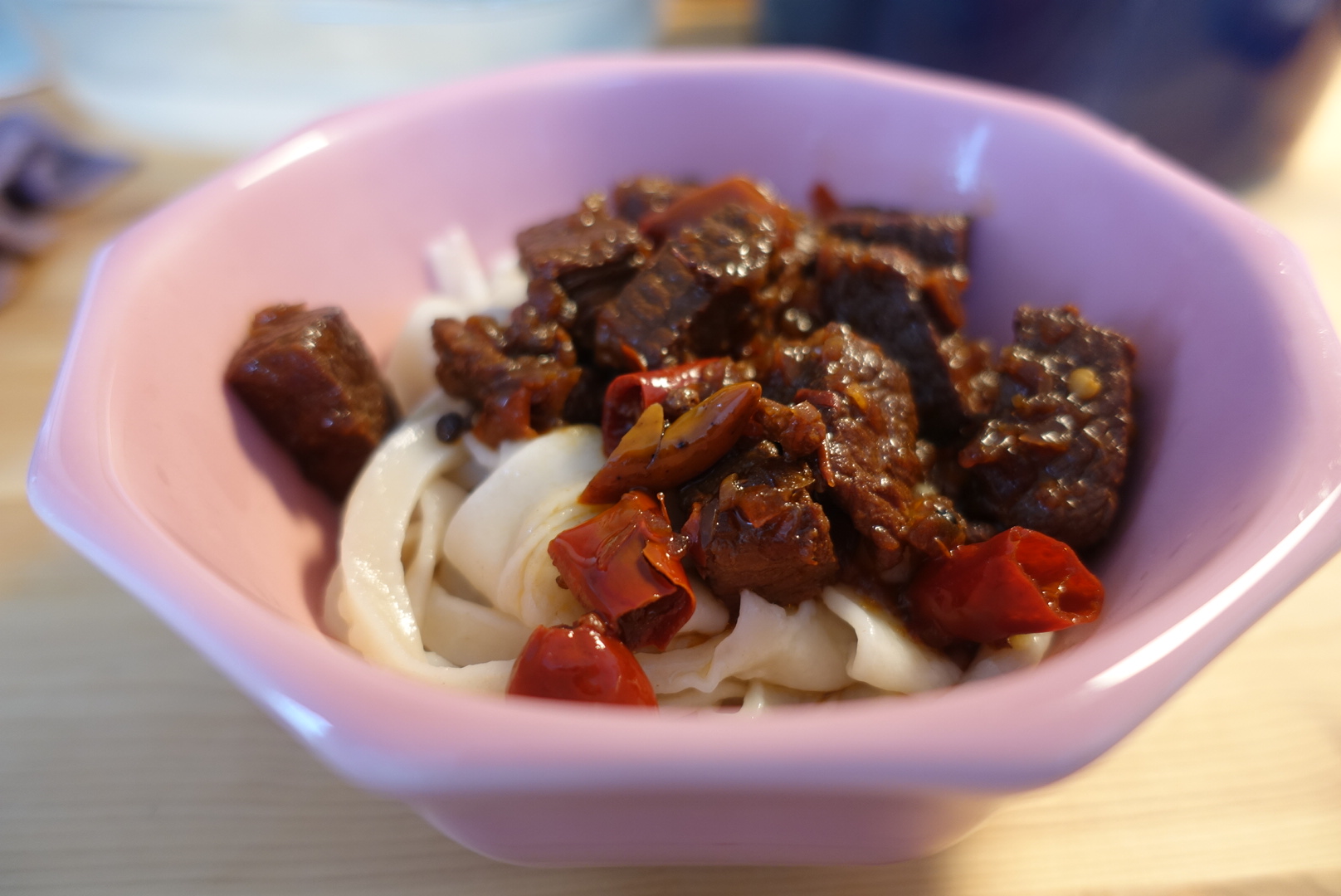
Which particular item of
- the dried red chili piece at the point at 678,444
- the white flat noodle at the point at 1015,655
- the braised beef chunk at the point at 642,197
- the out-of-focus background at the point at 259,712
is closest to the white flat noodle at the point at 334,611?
the out-of-focus background at the point at 259,712

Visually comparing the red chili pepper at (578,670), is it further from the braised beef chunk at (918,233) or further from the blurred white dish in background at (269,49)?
the blurred white dish in background at (269,49)

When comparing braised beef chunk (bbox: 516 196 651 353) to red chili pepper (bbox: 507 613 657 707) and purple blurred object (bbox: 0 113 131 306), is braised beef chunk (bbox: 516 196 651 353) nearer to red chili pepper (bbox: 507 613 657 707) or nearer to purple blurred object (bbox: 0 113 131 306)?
red chili pepper (bbox: 507 613 657 707)

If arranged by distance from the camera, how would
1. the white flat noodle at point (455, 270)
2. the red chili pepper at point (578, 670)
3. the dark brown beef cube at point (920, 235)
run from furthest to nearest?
the white flat noodle at point (455, 270), the dark brown beef cube at point (920, 235), the red chili pepper at point (578, 670)

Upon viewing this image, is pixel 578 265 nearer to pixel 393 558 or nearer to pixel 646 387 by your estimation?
pixel 646 387

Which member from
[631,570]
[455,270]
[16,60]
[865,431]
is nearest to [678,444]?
[631,570]

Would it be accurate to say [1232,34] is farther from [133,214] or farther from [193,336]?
[133,214]

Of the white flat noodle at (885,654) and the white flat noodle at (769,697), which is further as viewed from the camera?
the white flat noodle at (769,697)

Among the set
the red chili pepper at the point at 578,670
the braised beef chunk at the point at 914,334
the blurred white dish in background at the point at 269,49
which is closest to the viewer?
the red chili pepper at the point at 578,670

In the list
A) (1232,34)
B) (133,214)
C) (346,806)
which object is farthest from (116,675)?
(1232,34)
